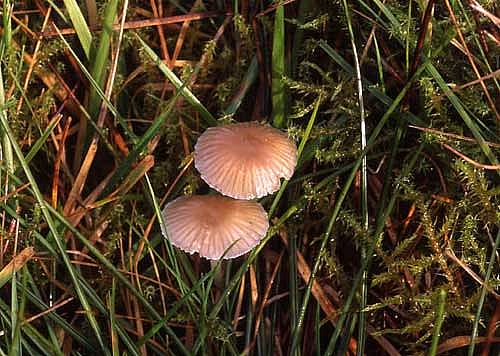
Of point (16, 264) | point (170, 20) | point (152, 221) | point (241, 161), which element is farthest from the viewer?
point (170, 20)

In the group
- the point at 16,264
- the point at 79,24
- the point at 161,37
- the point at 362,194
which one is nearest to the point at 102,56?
the point at 79,24

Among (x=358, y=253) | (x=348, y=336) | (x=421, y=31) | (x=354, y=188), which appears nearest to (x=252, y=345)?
(x=348, y=336)

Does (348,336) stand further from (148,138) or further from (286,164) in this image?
(148,138)

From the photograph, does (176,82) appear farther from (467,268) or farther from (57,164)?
(467,268)

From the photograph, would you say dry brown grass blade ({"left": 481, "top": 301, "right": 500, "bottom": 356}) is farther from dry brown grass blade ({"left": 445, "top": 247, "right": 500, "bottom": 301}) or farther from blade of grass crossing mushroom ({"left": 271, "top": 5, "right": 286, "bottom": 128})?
blade of grass crossing mushroom ({"left": 271, "top": 5, "right": 286, "bottom": 128})

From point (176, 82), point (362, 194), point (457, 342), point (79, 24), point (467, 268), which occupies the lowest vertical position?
point (457, 342)

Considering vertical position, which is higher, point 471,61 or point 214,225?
point 471,61
